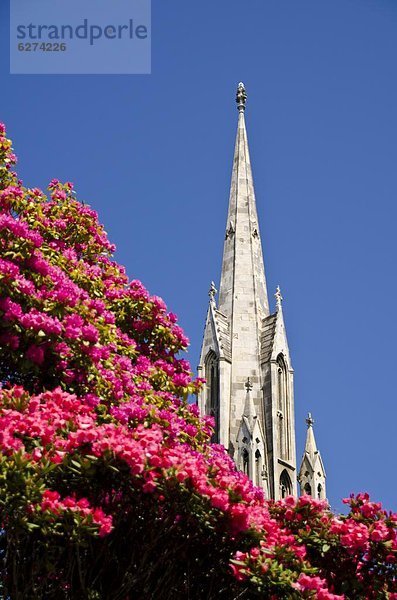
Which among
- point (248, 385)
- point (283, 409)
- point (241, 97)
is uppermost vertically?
point (241, 97)

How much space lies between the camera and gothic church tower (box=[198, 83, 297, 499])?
30234 millimetres

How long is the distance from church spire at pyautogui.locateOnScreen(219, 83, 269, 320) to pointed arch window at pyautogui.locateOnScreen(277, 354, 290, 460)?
2.34m

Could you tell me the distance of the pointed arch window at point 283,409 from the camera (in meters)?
31.1

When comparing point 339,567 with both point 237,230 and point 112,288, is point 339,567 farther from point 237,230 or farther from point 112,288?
point 237,230

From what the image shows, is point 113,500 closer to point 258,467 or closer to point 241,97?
point 258,467

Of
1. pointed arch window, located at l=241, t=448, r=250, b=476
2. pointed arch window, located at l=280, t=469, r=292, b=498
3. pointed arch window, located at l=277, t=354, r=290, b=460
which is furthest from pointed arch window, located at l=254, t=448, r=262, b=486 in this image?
pointed arch window, located at l=277, t=354, r=290, b=460

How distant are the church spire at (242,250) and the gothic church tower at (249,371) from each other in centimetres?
4

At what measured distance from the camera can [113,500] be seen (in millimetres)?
9375

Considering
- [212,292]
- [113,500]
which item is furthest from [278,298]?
[113,500]

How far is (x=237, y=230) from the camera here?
1436 inches

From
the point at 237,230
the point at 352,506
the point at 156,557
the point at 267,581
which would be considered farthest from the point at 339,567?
the point at 237,230

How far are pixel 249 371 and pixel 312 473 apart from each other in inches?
155

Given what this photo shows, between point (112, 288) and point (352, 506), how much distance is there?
4.67 metres

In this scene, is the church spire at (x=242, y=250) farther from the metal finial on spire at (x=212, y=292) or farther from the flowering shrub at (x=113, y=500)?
the flowering shrub at (x=113, y=500)
